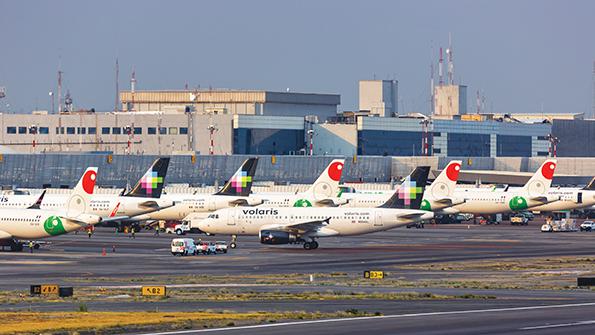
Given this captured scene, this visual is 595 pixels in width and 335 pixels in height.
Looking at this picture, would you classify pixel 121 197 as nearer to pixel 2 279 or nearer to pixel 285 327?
pixel 2 279

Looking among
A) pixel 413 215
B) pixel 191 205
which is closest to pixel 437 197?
pixel 191 205

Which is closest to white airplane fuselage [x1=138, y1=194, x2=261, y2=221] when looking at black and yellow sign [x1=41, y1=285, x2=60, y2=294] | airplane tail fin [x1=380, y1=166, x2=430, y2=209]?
airplane tail fin [x1=380, y1=166, x2=430, y2=209]

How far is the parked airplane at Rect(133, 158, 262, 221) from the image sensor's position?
15075 cm

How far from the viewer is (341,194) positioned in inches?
6432

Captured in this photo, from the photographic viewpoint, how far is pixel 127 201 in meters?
143

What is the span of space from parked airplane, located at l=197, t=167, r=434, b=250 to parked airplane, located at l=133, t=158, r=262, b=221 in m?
26.2

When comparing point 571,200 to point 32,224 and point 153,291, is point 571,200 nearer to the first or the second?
point 32,224

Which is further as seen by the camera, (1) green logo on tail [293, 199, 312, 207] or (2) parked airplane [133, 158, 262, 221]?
(2) parked airplane [133, 158, 262, 221]

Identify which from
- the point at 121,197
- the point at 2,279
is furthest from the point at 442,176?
the point at 2,279

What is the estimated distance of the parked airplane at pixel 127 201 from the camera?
14150 centimetres

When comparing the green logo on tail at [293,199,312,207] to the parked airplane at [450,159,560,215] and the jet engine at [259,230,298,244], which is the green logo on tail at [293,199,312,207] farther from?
the parked airplane at [450,159,560,215]

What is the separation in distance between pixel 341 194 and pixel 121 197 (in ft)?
102

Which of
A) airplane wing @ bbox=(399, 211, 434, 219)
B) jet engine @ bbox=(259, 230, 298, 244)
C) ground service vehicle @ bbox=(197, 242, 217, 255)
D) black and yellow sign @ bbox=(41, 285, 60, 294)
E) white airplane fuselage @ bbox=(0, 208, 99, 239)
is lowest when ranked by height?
black and yellow sign @ bbox=(41, 285, 60, 294)

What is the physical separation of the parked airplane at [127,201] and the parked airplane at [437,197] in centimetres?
2596
